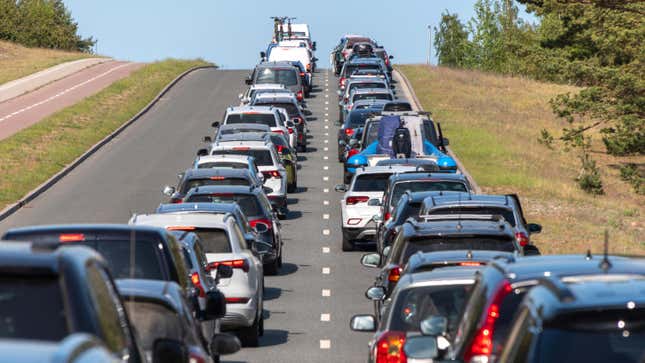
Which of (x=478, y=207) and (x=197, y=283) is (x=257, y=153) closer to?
(x=478, y=207)

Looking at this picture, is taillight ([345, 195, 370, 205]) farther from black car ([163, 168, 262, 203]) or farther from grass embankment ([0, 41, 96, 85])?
grass embankment ([0, 41, 96, 85])

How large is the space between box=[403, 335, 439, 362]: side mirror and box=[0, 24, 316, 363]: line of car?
58.1 inches

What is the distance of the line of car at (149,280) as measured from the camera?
22.4 feet

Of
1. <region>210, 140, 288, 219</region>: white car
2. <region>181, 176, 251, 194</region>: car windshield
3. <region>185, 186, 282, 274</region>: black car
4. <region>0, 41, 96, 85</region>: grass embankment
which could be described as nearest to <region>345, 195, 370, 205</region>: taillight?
<region>181, 176, 251, 194</region>: car windshield

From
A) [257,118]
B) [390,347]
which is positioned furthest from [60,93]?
[390,347]

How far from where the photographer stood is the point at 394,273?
1572cm

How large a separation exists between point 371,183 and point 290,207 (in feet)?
28.3

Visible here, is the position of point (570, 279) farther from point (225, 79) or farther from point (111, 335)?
point (225, 79)

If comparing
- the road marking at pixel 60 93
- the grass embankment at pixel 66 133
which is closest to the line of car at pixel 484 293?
the grass embankment at pixel 66 133

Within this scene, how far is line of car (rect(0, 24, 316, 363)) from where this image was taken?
683cm

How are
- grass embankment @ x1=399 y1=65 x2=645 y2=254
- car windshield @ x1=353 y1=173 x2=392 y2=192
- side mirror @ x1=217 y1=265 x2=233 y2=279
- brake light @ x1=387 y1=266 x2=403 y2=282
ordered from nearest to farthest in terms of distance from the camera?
1. brake light @ x1=387 y1=266 x2=403 y2=282
2. side mirror @ x1=217 y1=265 x2=233 y2=279
3. car windshield @ x1=353 y1=173 x2=392 y2=192
4. grass embankment @ x1=399 y1=65 x2=645 y2=254

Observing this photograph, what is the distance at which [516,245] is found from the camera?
632 inches

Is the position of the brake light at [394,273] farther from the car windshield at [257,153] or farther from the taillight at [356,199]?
the car windshield at [257,153]

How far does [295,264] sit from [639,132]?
111ft
